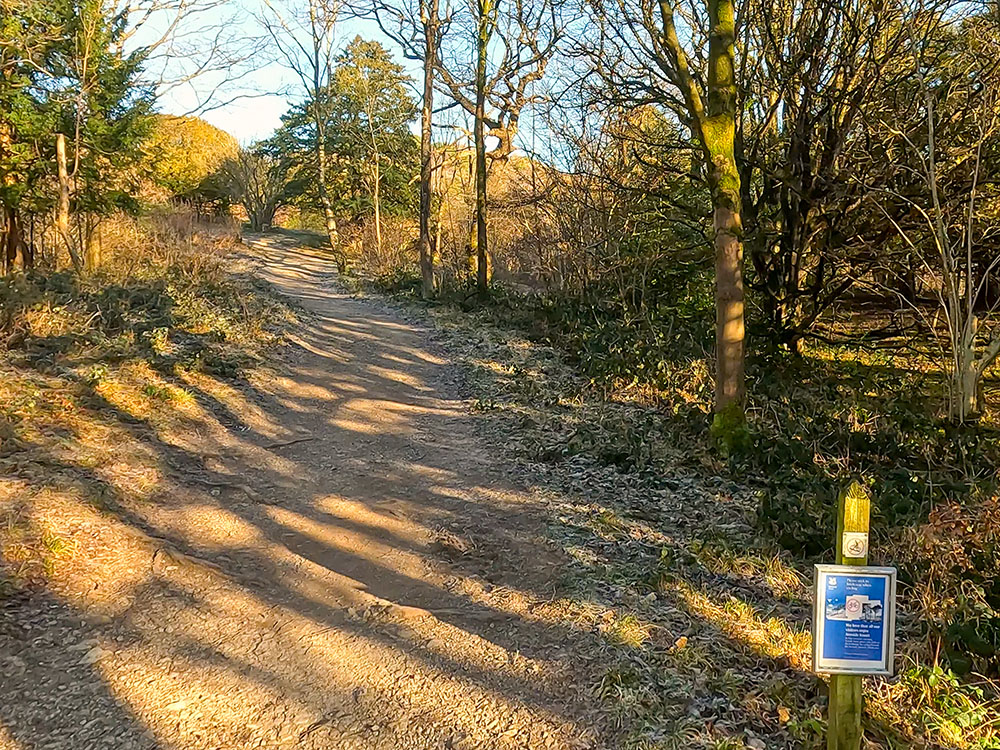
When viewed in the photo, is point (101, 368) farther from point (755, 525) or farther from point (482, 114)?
point (482, 114)

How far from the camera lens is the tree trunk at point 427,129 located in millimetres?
15555

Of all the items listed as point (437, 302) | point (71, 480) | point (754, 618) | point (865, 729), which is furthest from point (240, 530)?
point (437, 302)

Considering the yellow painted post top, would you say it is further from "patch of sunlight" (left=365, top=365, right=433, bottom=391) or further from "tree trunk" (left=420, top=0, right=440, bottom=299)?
"tree trunk" (left=420, top=0, right=440, bottom=299)

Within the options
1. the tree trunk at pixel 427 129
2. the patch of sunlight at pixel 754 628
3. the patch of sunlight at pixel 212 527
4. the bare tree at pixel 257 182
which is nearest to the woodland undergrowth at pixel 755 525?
the patch of sunlight at pixel 754 628

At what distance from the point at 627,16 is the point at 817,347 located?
551 cm

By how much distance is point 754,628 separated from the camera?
376 cm

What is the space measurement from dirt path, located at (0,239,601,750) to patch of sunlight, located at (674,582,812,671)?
0.85 meters

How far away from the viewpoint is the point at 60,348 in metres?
7.70

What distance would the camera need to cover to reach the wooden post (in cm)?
236

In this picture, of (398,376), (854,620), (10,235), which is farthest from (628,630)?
(10,235)

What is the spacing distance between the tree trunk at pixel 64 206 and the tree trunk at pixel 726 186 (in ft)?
37.7

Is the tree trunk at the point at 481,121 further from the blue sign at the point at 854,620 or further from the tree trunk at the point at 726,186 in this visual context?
the blue sign at the point at 854,620

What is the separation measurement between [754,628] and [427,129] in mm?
14905

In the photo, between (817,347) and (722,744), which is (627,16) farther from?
(722,744)
